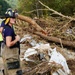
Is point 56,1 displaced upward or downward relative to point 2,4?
upward

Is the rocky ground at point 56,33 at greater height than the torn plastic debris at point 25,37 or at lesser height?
greater

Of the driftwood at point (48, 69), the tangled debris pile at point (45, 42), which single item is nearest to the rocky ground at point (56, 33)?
the tangled debris pile at point (45, 42)

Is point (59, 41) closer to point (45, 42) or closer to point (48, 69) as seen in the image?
point (45, 42)

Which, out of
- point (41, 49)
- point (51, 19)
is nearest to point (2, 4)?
point (51, 19)

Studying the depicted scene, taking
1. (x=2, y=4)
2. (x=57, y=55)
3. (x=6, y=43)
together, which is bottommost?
(x=2, y=4)

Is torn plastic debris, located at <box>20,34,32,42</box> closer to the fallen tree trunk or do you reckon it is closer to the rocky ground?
the rocky ground

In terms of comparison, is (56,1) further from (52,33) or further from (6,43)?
(6,43)

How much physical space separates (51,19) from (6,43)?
519cm

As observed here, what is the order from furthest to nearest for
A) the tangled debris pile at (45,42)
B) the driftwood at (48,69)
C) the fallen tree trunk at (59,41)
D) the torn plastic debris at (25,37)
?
the torn plastic debris at (25,37) < the fallen tree trunk at (59,41) < the tangled debris pile at (45,42) < the driftwood at (48,69)

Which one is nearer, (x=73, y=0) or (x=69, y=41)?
(x=69, y=41)

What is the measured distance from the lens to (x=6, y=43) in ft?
14.5

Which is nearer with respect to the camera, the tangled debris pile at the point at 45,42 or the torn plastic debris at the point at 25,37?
the tangled debris pile at the point at 45,42

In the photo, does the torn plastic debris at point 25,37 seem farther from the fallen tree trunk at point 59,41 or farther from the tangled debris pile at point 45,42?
the fallen tree trunk at point 59,41

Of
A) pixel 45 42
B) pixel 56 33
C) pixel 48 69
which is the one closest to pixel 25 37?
pixel 45 42
